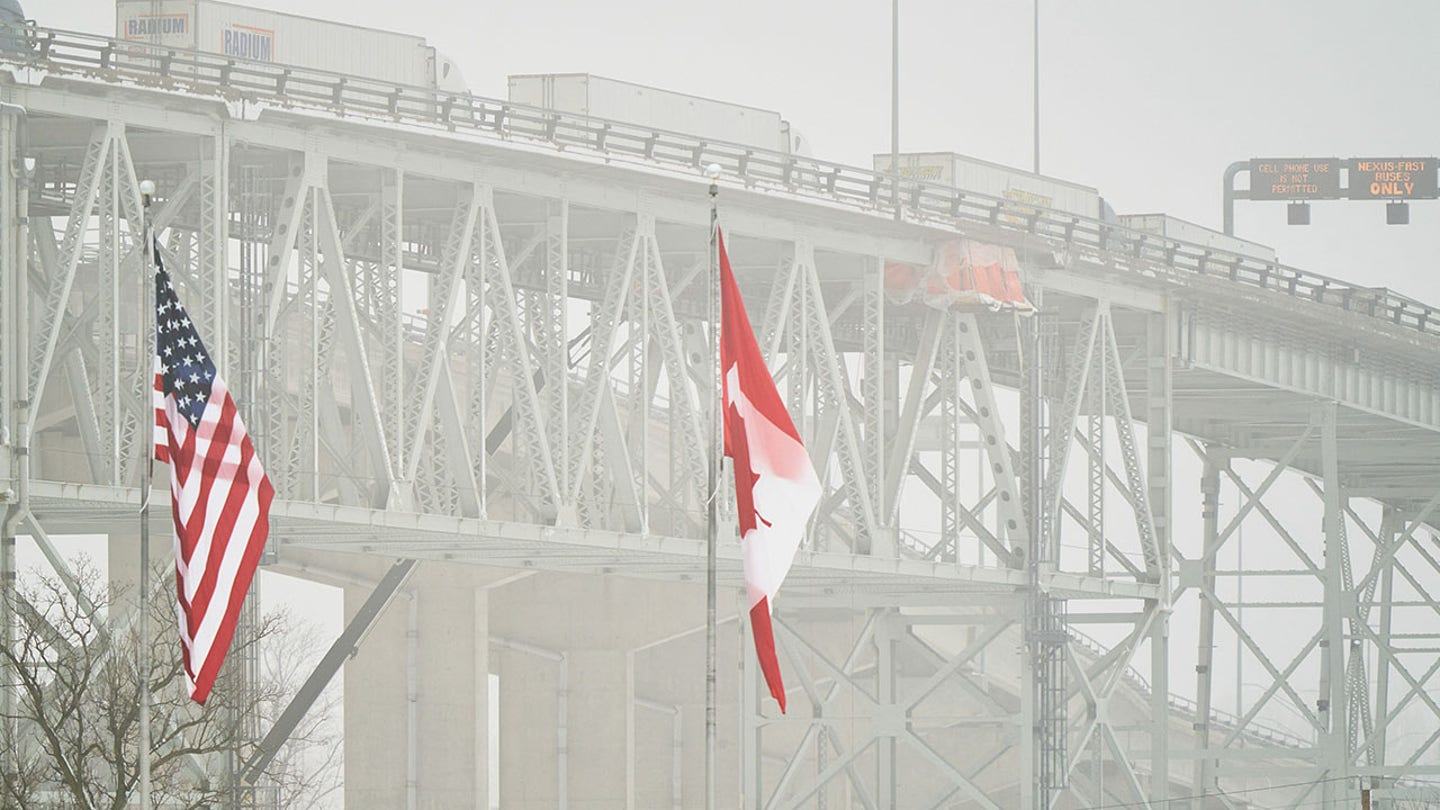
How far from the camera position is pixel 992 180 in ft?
220

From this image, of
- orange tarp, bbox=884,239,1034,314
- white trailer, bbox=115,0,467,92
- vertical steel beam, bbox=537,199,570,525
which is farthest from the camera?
orange tarp, bbox=884,239,1034,314

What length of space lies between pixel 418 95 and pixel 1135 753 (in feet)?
99.5

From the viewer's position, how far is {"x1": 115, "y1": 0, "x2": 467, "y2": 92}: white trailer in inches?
1886

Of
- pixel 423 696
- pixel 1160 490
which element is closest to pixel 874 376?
pixel 1160 490

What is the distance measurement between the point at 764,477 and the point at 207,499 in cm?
687

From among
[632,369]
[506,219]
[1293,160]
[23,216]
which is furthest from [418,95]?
[1293,160]

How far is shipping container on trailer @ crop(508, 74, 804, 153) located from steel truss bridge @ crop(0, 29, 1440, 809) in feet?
2.02

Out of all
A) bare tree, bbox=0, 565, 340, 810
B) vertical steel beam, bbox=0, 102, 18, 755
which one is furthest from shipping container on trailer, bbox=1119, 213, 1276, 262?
vertical steel beam, bbox=0, 102, 18, 755

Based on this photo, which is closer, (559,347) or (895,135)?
(559,347)

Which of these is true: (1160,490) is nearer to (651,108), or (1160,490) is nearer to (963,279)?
(963,279)

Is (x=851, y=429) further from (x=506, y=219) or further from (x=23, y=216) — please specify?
(x=23, y=216)

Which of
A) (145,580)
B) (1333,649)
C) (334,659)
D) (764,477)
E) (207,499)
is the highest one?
(764,477)

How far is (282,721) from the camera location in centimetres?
5341

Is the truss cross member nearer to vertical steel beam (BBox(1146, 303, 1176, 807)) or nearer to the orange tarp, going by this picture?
the orange tarp
